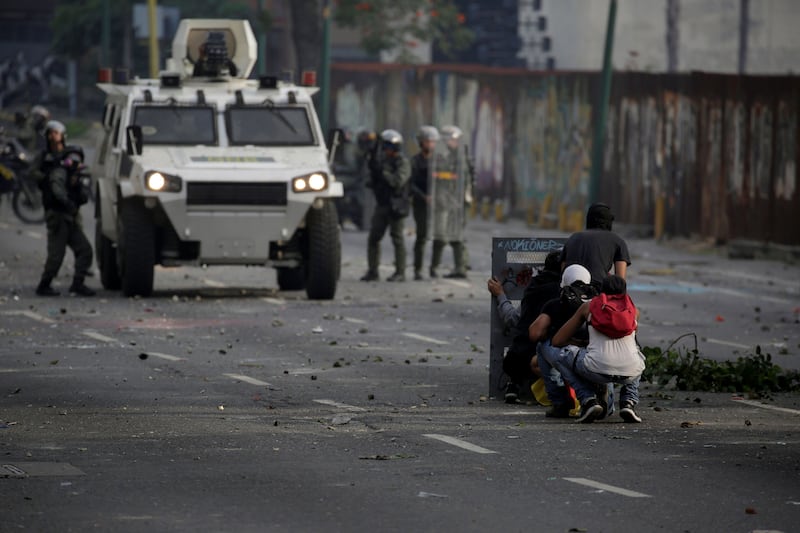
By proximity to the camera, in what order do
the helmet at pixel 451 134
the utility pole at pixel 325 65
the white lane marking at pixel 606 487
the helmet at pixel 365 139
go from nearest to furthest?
the white lane marking at pixel 606 487 → the helmet at pixel 451 134 → the helmet at pixel 365 139 → the utility pole at pixel 325 65

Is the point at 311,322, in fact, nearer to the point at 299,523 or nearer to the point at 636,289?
the point at 636,289

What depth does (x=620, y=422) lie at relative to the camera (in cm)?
1258

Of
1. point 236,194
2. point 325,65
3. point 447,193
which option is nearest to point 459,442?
point 236,194

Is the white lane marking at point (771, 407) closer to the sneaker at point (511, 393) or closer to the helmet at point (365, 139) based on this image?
the sneaker at point (511, 393)

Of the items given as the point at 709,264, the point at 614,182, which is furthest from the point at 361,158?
the point at 709,264

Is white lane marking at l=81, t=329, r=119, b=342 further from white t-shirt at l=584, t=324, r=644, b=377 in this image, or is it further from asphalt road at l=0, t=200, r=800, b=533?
white t-shirt at l=584, t=324, r=644, b=377

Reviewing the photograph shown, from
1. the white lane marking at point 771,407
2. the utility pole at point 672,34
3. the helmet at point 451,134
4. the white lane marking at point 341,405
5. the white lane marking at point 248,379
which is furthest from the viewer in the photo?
the utility pole at point 672,34

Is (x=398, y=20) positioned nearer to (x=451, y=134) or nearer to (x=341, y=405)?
(x=451, y=134)

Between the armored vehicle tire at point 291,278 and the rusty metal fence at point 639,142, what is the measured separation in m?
8.27

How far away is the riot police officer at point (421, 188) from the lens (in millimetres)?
24375

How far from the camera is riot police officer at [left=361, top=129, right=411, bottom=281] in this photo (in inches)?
939

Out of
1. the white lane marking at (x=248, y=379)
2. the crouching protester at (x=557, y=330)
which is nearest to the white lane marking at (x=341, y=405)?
the white lane marking at (x=248, y=379)

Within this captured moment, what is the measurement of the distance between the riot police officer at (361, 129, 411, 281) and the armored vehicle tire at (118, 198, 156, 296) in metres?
3.63

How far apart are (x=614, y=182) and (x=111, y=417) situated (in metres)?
22.0
